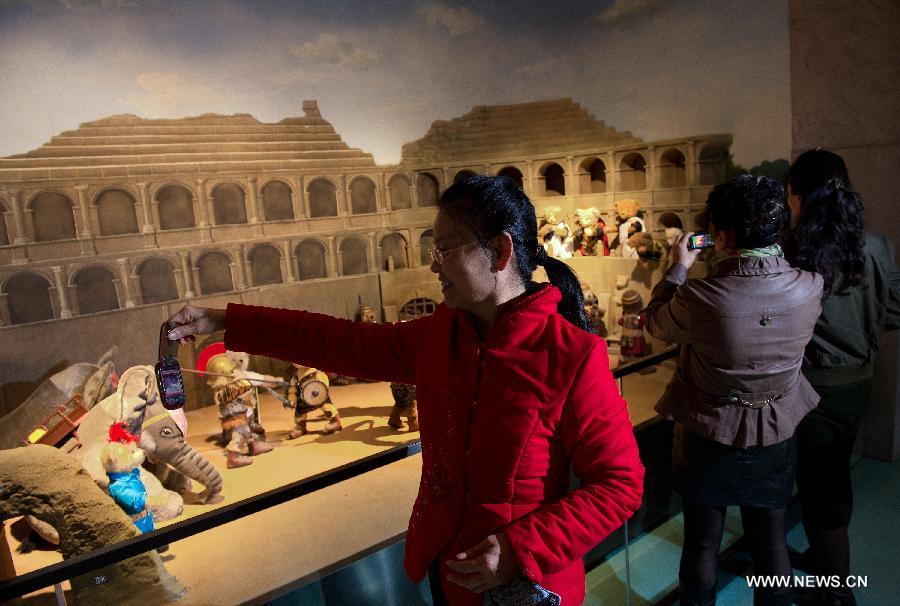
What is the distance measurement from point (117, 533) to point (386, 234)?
235 inches

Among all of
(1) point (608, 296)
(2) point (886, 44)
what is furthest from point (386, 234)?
(2) point (886, 44)

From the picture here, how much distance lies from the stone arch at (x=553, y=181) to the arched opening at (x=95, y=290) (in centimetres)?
602

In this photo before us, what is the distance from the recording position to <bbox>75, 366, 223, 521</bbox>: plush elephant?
4.08 metres

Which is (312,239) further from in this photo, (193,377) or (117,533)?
(117,533)

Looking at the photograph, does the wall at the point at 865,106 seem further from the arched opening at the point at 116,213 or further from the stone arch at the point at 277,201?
the arched opening at the point at 116,213

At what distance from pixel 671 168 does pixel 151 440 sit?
7.11 metres

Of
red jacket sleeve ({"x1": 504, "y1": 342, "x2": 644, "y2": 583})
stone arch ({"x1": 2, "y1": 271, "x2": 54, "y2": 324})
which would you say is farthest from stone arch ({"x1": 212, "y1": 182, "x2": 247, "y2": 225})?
red jacket sleeve ({"x1": 504, "y1": 342, "x2": 644, "y2": 583})

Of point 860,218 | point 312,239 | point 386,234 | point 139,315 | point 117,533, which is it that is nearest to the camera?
point 860,218

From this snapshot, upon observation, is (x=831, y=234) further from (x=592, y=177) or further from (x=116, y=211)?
(x=592, y=177)

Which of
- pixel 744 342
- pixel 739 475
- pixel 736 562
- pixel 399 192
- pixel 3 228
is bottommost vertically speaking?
pixel 736 562

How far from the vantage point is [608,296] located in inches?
315

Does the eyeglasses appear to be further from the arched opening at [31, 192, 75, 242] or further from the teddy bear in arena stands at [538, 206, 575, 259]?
the teddy bear in arena stands at [538, 206, 575, 259]

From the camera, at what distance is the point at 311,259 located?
7609mm

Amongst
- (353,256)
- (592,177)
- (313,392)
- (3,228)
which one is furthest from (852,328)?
(592,177)
